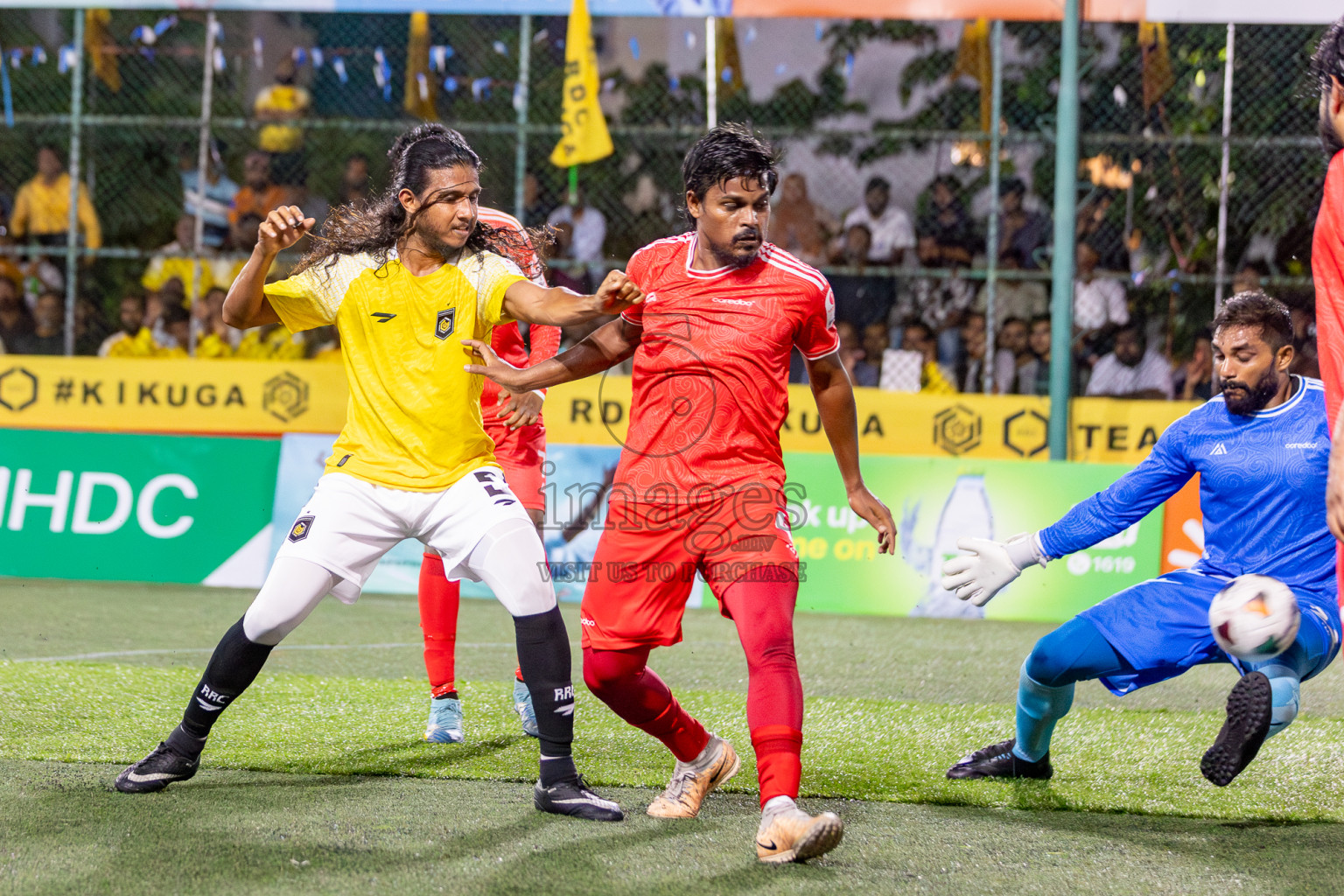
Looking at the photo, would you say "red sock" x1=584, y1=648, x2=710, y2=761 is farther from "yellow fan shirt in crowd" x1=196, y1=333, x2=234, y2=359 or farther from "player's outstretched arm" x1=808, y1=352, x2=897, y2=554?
"yellow fan shirt in crowd" x1=196, y1=333, x2=234, y2=359

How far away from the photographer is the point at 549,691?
4129mm

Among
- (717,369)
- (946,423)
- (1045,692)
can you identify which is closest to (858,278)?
(946,423)

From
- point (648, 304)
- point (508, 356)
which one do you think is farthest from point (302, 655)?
point (648, 304)

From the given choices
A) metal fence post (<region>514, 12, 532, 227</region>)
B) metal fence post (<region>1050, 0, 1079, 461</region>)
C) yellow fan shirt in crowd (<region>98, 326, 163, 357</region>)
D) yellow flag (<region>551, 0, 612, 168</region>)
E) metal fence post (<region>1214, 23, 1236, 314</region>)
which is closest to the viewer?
metal fence post (<region>1050, 0, 1079, 461</region>)

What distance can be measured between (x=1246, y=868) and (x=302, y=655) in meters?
→ 4.98

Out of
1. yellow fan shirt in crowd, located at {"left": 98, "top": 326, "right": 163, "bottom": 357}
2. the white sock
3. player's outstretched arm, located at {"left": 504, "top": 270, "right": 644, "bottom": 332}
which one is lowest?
the white sock

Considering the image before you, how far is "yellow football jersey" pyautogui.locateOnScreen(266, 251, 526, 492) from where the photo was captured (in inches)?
163

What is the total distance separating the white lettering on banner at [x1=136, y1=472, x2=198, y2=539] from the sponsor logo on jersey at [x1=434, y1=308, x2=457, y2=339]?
6.20 metres

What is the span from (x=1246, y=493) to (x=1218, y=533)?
0.19 m

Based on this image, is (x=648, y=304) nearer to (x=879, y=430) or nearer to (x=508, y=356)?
(x=508, y=356)

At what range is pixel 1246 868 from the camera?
3.75 meters

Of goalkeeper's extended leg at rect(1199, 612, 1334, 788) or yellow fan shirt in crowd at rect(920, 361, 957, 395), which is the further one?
yellow fan shirt in crowd at rect(920, 361, 957, 395)

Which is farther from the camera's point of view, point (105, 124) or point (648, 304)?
point (105, 124)

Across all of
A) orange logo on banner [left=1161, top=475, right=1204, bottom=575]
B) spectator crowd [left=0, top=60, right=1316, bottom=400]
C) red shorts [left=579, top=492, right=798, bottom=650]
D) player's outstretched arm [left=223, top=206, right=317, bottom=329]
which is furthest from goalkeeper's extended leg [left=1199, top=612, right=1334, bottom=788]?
spectator crowd [left=0, top=60, right=1316, bottom=400]
